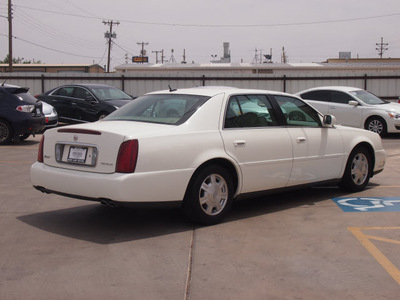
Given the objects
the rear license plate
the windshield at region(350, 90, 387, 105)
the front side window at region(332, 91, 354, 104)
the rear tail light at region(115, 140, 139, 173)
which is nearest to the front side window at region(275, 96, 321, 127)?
the rear tail light at region(115, 140, 139, 173)

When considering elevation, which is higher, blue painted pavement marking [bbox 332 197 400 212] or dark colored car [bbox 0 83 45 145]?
dark colored car [bbox 0 83 45 145]

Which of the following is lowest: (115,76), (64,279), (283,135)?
(64,279)

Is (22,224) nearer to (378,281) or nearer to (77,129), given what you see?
(77,129)

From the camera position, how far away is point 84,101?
1709 centimetres

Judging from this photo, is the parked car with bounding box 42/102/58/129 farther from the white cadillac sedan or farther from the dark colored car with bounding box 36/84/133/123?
the white cadillac sedan

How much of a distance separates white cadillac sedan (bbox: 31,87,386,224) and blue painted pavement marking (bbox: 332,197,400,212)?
36 centimetres

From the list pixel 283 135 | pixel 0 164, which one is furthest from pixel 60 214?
pixel 0 164

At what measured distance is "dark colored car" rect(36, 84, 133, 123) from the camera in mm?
16750

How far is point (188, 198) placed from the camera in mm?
5484

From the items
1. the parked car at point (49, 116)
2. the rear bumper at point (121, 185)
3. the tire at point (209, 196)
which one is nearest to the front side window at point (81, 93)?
the parked car at point (49, 116)

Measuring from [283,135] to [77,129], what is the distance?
7.89 feet

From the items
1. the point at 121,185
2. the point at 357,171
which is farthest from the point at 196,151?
the point at 357,171

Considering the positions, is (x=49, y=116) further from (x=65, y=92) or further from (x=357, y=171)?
(x=357, y=171)

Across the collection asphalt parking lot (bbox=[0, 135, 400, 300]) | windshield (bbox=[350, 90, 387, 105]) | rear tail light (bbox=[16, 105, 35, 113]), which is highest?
windshield (bbox=[350, 90, 387, 105])
